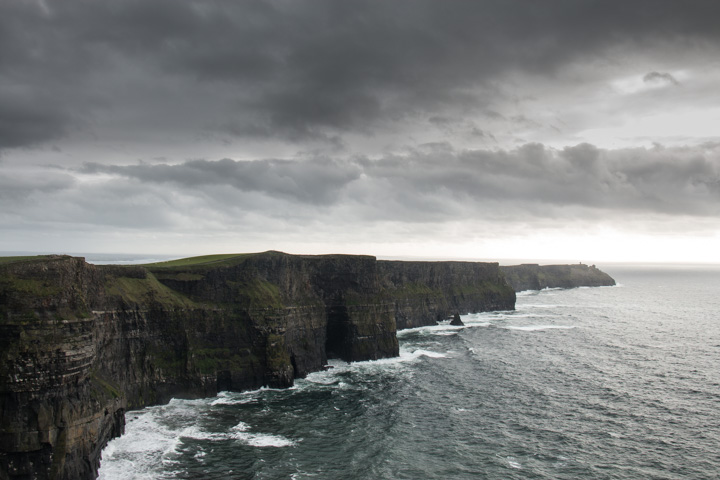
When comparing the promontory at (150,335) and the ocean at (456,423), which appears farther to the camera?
the ocean at (456,423)

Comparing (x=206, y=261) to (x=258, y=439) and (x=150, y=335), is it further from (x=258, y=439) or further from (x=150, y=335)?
(x=258, y=439)

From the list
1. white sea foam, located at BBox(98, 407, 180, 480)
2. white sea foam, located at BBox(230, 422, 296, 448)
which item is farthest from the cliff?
white sea foam, located at BBox(230, 422, 296, 448)

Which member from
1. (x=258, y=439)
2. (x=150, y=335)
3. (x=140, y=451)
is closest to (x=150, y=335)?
(x=150, y=335)

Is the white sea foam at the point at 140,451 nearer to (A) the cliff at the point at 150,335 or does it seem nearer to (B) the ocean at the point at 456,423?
(B) the ocean at the point at 456,423

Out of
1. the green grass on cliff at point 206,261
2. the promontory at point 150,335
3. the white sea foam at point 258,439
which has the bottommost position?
the white sea foam at point 258,439

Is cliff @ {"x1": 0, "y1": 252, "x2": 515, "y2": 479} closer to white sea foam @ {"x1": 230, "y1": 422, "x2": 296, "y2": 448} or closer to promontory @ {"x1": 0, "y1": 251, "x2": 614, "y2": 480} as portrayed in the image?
promontory @ {"x1": 0, "y1": 251, "x2": 614, "y2": 480}

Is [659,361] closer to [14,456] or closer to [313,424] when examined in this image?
[313,424]

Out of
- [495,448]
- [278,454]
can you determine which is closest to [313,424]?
[278,454]

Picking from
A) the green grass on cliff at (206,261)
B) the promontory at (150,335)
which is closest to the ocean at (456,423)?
the promontory at (150,335)
